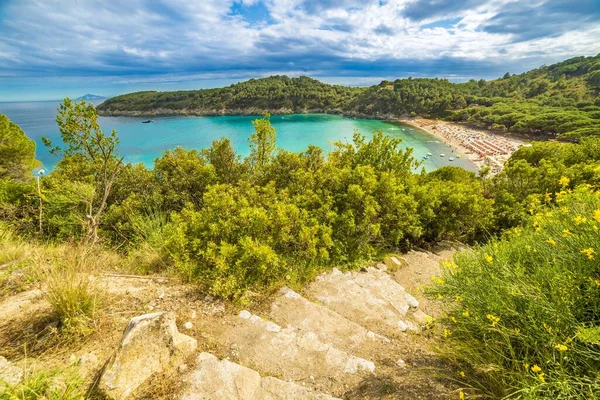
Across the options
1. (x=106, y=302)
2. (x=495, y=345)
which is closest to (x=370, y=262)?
(x=495, y=345)

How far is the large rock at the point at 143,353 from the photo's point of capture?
2.27m

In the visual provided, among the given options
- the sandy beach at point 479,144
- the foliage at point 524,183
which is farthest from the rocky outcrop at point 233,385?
the sandy beach at point 479,144

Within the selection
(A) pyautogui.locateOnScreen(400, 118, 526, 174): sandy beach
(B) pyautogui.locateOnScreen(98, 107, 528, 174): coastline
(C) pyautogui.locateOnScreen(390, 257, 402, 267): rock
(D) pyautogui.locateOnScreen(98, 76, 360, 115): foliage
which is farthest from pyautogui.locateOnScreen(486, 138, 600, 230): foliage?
(D) pyautogui.locateOnScreen(98, 76, 360, 115): foliage

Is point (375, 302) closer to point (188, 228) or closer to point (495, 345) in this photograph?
point (495, 345)

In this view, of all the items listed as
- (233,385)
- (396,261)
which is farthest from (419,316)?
(233,385)

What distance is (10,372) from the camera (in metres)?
2.26

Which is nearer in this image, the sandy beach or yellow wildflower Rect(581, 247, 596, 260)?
yellow wildflower Rect(581, 247, 596, 260)

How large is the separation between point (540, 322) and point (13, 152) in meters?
24.8

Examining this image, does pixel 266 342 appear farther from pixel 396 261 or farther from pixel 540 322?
pixel 396 261

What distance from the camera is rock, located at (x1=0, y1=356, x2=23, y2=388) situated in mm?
2113

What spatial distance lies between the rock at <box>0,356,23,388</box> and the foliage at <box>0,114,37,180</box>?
65.5ft

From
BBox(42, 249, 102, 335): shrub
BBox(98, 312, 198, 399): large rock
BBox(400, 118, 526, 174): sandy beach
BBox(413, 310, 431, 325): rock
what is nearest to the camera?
BBox(98, 312, 198, 399): large rock

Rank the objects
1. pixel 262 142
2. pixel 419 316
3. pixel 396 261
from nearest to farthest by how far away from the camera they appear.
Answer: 1. pixel 419 316
2. pixel 396 261
3. pixel 262 142

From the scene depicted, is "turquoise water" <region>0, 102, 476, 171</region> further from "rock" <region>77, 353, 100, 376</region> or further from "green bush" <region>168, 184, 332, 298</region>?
"rock" <region>77, 353, 100, 376</region>
